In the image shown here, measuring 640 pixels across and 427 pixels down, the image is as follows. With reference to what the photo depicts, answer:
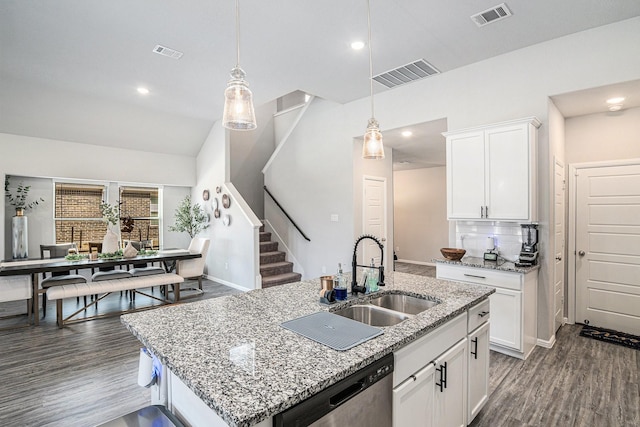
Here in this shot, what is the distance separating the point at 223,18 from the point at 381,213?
155 inches

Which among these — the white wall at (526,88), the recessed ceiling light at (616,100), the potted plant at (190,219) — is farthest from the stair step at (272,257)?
the recessed ceiling light at (616,100)

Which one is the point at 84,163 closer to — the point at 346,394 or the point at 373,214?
the point at 373,214

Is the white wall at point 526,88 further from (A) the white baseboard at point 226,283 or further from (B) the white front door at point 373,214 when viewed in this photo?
(A) the white baseboard at point 226,283

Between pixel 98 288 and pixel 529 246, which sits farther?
pixel 98 288

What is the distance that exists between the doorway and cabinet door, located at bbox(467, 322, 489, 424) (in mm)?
2809

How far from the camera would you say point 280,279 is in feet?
19.6

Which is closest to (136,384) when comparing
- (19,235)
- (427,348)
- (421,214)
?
(427,348)

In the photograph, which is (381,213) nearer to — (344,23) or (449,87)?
(449,87)

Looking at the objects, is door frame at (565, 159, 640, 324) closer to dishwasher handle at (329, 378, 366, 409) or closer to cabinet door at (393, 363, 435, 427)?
cabinet door at (393, 363, 435, 427)

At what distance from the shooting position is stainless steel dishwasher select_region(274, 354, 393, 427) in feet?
3.33

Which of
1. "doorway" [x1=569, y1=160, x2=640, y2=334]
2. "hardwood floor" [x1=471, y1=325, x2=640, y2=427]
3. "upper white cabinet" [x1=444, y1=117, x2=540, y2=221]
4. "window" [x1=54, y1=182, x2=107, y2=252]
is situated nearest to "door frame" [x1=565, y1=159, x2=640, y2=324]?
"doorway" [x1=569, y1=160, x2=640, y2=334]

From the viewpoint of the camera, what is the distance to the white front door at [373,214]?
5.48 m

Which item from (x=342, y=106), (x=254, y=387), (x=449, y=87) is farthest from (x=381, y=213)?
(x=254, y=387)

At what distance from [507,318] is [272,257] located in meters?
4.42
